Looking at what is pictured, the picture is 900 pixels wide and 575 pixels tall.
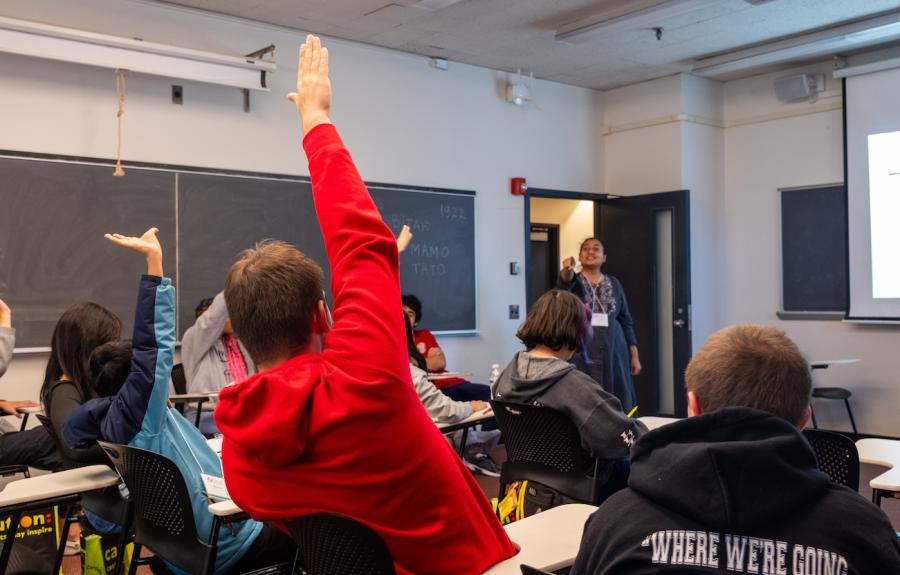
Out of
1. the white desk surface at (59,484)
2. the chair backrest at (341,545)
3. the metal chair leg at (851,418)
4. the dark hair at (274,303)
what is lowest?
the metal chair leg at (851,418)

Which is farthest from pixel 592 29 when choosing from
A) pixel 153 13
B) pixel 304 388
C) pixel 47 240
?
pixel 304 388

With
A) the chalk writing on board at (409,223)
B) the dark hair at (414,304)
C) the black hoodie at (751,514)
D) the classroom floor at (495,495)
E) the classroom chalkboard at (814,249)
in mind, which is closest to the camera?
the black hoodie at (751,514)

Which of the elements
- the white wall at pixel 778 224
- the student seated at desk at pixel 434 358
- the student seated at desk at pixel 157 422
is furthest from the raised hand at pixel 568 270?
the student seated at desk at pixel 157 422

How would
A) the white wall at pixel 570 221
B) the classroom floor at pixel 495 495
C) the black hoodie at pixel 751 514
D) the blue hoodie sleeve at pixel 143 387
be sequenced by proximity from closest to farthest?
the black hoodie at pixel 751 514 < the blue hoodie sleeve at pixel 143 387 < the classroom floor at pixel 495 495 < the white wall at pixel 570 221

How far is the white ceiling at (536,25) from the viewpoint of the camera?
17.0 ft

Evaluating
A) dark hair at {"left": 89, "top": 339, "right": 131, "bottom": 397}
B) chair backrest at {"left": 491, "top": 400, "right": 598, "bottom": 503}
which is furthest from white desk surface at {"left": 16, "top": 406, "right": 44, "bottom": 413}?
chair backrest at {"left": 491, "top": 400, "right": 598, "bottom": 503}

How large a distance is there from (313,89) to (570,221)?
7608 mm

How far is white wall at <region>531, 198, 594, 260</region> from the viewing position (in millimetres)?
8641

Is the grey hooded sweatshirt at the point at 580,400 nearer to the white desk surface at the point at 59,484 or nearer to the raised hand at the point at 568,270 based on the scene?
the white desk surface at the point at 59,484

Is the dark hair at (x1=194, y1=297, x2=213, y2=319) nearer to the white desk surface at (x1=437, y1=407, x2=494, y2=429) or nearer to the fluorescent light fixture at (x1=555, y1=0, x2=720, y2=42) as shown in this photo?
the white desk surface at (x1=437, y1=407, x2=494, y2=429)

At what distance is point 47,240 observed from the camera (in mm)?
4543

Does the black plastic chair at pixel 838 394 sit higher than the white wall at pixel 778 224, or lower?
lower

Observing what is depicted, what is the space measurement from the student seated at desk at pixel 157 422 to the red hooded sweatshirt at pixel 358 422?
1.00 metres

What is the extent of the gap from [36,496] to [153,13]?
351 centimetres
